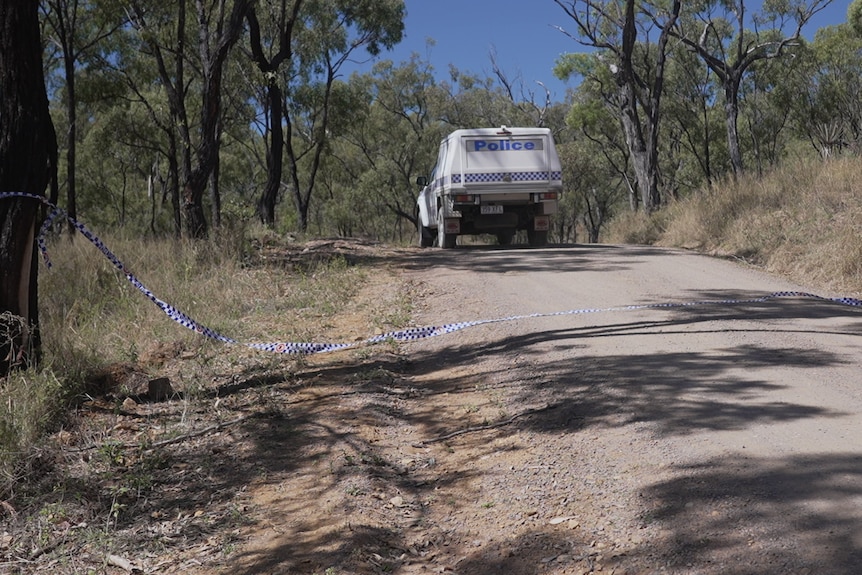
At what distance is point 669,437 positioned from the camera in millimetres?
4758

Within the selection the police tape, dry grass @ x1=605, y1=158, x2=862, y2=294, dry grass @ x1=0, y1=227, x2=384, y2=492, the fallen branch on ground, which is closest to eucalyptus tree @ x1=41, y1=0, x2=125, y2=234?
dry grass @ x1=0, y1=227, x2=384, y2=492

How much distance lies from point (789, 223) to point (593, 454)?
9280 mm

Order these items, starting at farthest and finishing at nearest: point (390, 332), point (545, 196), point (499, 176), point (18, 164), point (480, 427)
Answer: point (545, 196) → point (499, 176) → point (390, 332) → point (18, 164) → point (480, 427)

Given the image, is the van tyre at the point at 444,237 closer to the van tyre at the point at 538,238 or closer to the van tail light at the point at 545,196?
the van tyre at the point at 538,238

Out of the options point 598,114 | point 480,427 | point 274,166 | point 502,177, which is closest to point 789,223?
point 502,177

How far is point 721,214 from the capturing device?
15.7 meters

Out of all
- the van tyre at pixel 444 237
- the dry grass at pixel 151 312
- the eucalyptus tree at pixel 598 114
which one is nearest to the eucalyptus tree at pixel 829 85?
the eucalyptus tree at pixel 598 114

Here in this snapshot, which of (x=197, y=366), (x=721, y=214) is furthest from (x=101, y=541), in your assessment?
(x=721, y=214)

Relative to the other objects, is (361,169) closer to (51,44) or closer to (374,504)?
(51,44)

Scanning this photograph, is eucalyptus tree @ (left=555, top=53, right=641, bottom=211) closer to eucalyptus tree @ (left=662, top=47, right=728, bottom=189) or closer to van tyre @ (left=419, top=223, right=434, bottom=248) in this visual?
eucalyptus tree @ (left=662, top=47, right=728, bottom=189)

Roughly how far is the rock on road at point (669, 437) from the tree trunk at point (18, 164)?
10.4 ft

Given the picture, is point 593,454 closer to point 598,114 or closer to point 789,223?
point 789,223

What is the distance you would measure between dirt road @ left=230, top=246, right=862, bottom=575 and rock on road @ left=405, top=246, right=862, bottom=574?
1 centimetres

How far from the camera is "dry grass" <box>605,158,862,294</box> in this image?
10.5 metres
